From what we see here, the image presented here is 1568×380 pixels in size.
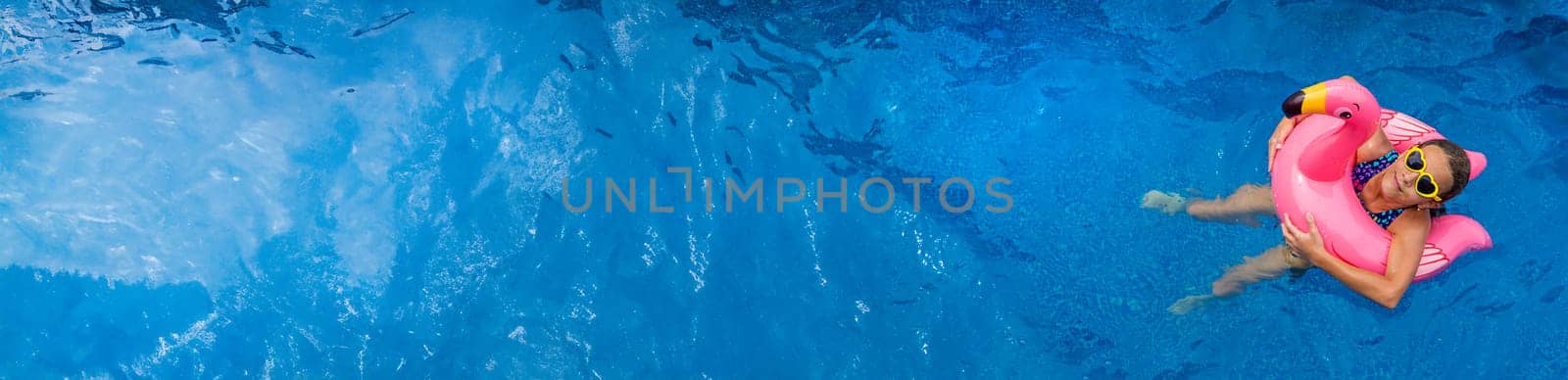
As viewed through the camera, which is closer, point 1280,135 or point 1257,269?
point 1280,135

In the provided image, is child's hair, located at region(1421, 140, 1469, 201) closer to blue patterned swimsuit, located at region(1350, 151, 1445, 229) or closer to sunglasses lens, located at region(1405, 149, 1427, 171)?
sunglasses lens, located at region(1405, 149, 1427, 171)

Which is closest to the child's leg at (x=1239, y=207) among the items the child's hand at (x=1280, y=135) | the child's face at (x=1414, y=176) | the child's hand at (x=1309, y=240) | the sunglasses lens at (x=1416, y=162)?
the child's hand at (x=1280, y=135)

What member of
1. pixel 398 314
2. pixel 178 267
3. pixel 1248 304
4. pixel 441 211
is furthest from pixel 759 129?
pixel 178 267

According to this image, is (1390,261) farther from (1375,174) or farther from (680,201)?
(680,201)

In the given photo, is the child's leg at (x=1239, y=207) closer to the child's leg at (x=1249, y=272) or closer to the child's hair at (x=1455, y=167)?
the child's leg at (x=1249, y=272)

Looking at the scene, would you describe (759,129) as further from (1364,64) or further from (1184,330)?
(1364,64)

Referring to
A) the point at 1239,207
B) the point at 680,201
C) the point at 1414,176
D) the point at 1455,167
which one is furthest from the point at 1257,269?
the point at 680,201

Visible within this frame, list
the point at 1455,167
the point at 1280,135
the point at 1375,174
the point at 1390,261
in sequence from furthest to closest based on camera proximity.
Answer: the point at 1280,135 → the point at 1375,174 → the point at 1390,261 → the point at 1455,167
